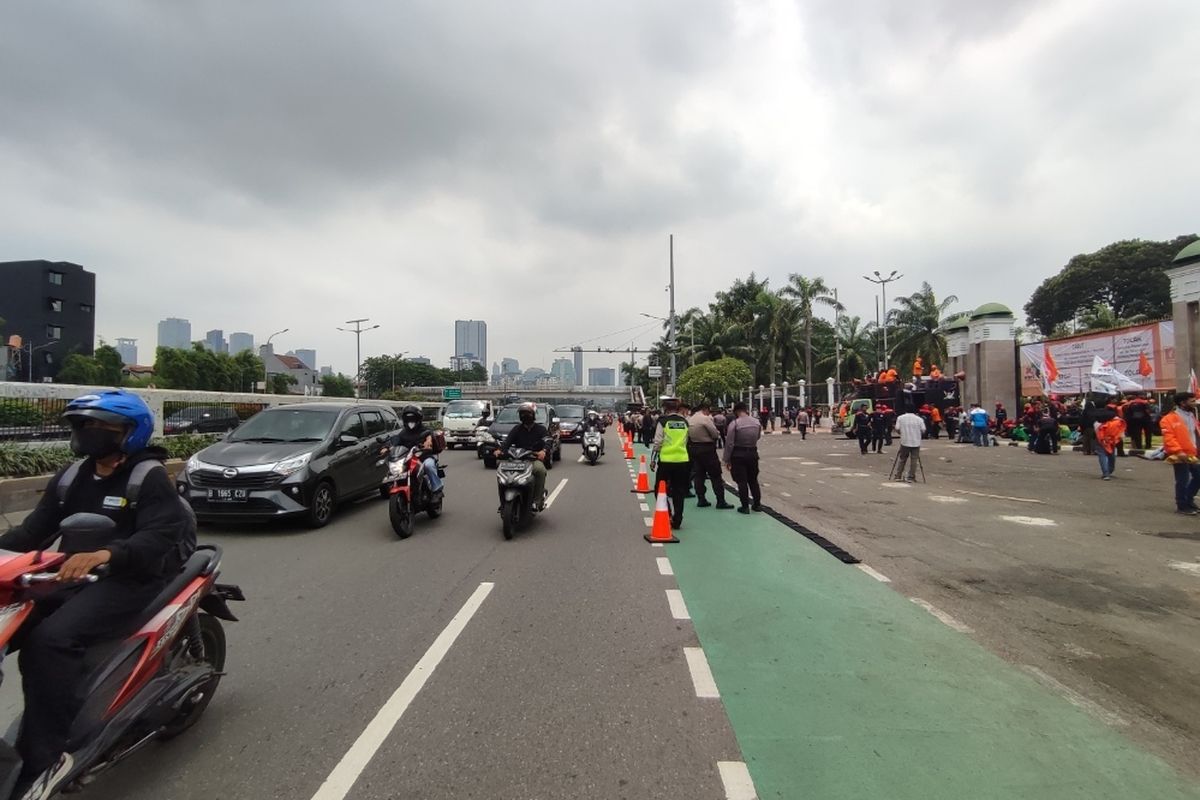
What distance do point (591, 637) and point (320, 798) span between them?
2.30 m

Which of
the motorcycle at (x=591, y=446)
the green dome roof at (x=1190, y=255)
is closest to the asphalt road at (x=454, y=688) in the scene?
the motorcycle at (x=591, y=446)

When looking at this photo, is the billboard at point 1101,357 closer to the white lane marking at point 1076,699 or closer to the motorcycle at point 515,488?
the motorcycle at point 515,488

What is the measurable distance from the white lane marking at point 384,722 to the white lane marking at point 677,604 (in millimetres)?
1660

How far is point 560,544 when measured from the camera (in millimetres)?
8102

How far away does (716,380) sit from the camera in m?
44.8

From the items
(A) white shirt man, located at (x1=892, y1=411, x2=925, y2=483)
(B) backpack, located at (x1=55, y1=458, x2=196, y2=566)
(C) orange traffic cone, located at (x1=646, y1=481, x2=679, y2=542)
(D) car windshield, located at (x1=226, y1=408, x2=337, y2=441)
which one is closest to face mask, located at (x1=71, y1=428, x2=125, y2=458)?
(B) backpack, located at (x1=55, y1=458, x2=196, y2=566)

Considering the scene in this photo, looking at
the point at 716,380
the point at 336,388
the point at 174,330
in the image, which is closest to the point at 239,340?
the point at 174,330

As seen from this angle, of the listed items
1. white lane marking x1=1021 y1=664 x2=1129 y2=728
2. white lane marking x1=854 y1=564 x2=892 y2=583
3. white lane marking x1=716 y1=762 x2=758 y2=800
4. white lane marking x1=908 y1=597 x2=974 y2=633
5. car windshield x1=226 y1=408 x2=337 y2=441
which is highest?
car windshield x1=226 y1=408 x2=337 y2=441

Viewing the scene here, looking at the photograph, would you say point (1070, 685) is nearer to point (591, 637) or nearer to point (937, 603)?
point (937, 603)

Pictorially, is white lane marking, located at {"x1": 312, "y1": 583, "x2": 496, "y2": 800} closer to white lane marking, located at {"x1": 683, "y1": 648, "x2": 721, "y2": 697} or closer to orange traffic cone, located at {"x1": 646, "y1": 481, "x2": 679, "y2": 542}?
white lane marking, located at {"x1": 683, "y1": 648, "x2": 721, "y2": 697}

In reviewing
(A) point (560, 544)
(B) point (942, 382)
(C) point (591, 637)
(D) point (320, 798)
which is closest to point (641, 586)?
Answer: (C) point (591, 637)

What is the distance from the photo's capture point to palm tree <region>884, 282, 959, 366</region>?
179ft

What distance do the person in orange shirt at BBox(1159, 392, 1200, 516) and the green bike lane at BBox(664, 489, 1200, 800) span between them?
6510mm

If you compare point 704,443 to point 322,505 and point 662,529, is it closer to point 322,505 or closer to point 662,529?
point 662,529
